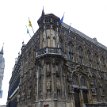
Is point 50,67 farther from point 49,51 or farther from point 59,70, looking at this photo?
point 49,51

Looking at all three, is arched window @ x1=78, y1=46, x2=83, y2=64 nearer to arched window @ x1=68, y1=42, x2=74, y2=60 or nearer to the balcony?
arched window @ x1=68, y1=42, x2=74, y2=60

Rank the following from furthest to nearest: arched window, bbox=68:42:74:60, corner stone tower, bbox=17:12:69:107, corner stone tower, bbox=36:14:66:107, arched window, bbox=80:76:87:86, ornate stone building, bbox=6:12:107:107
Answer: arched window, bbox=68:42:74:60
arched window, bbox=80:76:87:86
ornate stone building, bbox=6:12:107:107
corner stone tower, bbox=17:12:69:107
corner stone tower, bbox=36:14:66:107

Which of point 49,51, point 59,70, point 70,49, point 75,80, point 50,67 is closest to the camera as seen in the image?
point 50,67

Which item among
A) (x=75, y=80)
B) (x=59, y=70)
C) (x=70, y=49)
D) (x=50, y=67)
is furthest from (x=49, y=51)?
(x=75, y=80)

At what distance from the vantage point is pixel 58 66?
26875 millimetres

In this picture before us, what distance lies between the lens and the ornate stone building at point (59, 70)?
82.5 ft

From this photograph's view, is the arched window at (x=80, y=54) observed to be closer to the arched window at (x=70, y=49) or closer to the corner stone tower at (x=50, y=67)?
the arched window at (x=70, y=49)

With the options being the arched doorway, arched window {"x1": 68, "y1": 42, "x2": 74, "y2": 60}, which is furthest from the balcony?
the arched doorway

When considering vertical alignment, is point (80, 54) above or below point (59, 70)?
above

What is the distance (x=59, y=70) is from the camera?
26500 mm

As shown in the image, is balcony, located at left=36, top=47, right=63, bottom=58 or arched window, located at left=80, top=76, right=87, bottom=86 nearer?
balcony, located at left=36, top=47, right=63, bottom=58

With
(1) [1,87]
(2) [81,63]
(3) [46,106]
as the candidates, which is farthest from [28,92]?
(1) [1,87]

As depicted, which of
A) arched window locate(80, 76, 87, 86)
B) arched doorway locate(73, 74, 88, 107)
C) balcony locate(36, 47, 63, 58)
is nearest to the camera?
balcony locate(36, 47, 63, 58)

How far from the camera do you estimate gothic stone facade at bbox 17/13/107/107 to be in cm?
2514
